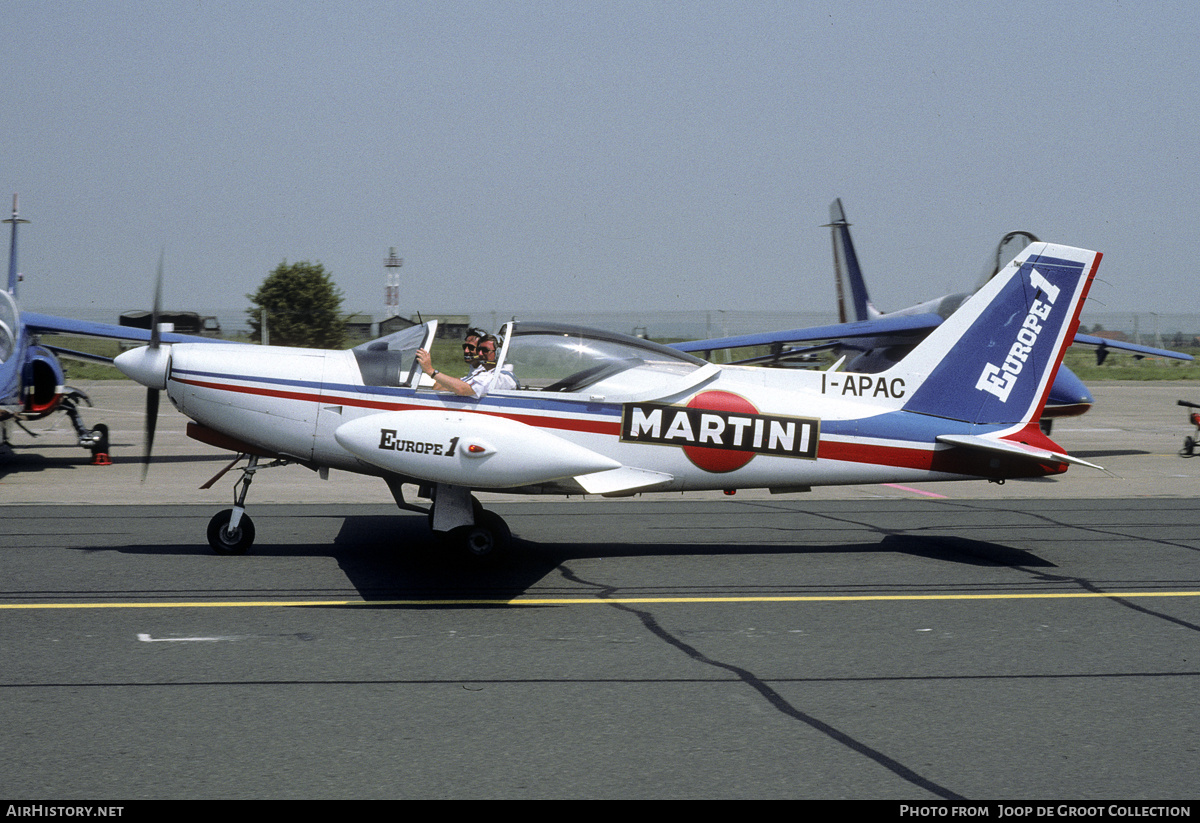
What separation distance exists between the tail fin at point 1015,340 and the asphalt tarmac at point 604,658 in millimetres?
1338

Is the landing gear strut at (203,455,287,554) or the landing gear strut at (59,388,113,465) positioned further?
the landing gear strut at (59,388,113,465)

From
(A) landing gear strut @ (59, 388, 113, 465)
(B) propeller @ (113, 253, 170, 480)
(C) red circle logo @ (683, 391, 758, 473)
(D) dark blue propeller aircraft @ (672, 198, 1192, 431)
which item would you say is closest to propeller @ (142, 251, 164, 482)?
(B) propeller @ (113, 253, 170, 480)

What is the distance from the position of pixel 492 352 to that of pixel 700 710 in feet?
13.0

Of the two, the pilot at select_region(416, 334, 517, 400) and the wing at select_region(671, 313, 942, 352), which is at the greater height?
the wing at select_region(671, 313, 942, 352)

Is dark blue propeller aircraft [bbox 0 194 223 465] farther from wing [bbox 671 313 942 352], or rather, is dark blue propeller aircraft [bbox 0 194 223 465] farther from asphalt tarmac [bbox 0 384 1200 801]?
wing [bbox 671 313 942 352]

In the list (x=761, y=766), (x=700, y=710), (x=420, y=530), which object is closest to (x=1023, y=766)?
(x=761, y=766)

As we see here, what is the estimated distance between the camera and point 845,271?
88.3 feet

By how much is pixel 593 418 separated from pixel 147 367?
344 cm

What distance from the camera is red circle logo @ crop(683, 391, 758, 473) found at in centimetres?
820

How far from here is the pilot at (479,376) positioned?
312 inches

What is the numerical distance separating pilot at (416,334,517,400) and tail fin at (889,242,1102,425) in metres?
3.37

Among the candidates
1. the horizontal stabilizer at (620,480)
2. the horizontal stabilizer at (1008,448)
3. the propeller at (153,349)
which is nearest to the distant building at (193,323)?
the propeller at (153,349)

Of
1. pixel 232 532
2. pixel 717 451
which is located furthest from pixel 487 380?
pixel 232 532

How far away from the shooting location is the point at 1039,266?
8.93 metres
